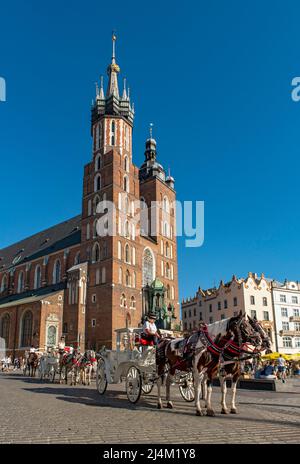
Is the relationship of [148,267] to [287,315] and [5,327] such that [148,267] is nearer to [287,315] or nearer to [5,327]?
[5,327]

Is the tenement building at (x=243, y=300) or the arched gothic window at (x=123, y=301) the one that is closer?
the arched gothic window at (x=123, y=301)

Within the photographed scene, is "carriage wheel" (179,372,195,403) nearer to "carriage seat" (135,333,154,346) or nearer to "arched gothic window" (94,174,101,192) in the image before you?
"carriage seat" (135,333,154,346)

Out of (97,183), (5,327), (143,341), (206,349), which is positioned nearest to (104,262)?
(97,183)

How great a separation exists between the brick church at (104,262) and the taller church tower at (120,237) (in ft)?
0.36

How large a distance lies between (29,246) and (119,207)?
25022 mm

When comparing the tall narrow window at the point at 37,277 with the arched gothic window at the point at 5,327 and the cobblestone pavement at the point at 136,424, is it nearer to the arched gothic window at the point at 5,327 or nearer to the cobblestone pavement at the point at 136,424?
the arched gothic window at the point at 5,327

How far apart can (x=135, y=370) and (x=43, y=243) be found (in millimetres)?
51517

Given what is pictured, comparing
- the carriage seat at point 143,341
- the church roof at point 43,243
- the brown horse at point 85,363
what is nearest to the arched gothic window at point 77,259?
the church roof at point 43,243

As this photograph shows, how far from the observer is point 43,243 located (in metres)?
60.1

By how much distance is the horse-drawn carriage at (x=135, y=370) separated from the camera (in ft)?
35.9

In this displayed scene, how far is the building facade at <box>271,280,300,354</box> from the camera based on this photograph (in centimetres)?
5219
